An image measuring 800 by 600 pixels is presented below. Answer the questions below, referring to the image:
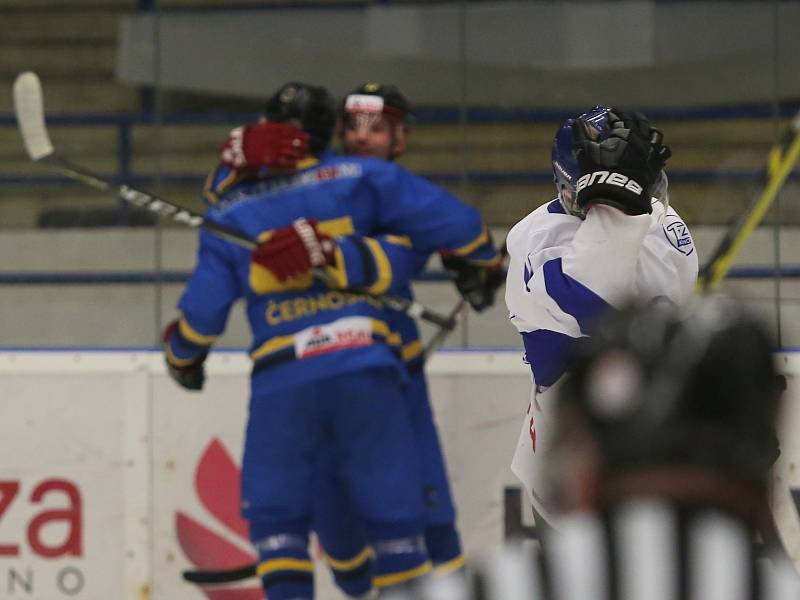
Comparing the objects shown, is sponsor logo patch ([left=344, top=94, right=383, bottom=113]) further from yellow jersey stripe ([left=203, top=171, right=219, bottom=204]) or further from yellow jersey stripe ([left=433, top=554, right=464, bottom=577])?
yellow jersey stripe ([left=433, top=554, right=464, bottom=577])

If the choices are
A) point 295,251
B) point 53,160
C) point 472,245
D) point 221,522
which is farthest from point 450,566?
point 53,160

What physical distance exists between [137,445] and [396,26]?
120 centimetres

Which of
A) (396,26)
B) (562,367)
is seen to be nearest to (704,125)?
(396,26)

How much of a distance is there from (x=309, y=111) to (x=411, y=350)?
1.85 feet

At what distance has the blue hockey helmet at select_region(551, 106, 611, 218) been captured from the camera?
233 centimetres

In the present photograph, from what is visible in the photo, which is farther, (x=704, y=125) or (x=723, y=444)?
(x=704, y=125)

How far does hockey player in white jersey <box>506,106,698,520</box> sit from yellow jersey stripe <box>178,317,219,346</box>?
3.65ft

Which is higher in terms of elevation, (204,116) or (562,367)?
(204,116)

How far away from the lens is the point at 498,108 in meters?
4.09

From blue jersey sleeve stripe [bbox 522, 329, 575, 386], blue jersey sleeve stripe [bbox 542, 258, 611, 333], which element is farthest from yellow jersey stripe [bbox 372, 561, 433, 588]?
blue jersey sleeve stripe [bbox 542, 258, 611, 333]

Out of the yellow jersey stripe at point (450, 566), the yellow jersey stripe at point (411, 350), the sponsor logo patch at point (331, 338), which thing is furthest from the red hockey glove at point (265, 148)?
the yellow jersey stripe at point (450, 566)

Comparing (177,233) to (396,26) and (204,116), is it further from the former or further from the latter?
(396,26)

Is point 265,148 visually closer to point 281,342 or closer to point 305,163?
point 305,163

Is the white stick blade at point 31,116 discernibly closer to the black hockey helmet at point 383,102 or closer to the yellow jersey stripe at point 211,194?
the yellow jersey stripe at point 211,194
